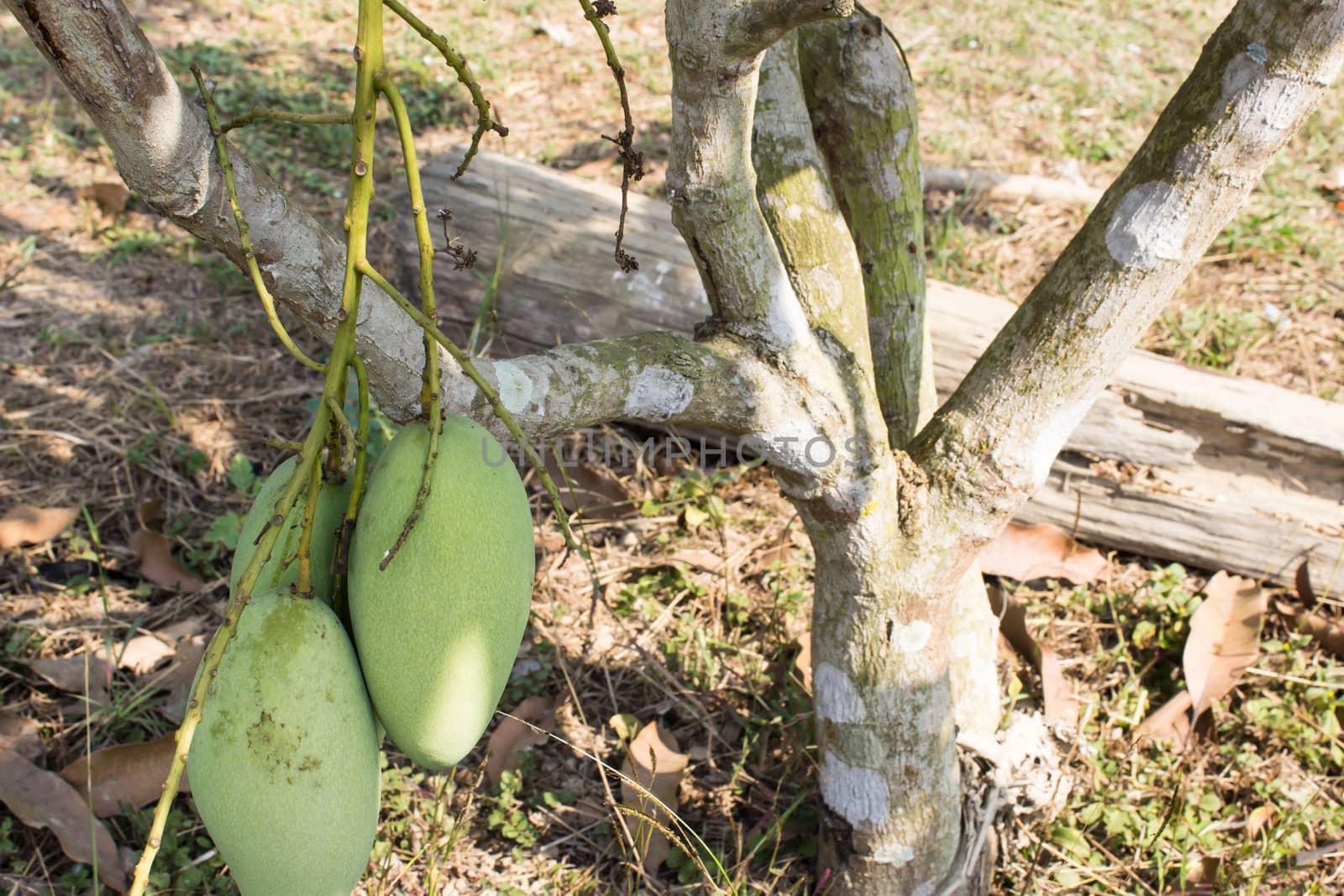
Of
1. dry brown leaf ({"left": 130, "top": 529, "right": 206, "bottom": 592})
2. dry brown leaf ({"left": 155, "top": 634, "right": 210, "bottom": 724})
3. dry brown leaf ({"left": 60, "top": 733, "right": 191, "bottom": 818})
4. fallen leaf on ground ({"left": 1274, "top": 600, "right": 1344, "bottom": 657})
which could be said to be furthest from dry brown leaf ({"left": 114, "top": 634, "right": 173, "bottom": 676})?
fallen leaf on ground ({"left": 1274, "top": 600, "right": 1344, "bottom": 657})

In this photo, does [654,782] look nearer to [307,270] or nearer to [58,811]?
[58,811]

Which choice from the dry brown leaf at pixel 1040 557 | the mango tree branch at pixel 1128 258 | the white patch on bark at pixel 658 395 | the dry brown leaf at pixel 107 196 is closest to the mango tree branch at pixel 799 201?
the mango tree branch at pixel 1128 258

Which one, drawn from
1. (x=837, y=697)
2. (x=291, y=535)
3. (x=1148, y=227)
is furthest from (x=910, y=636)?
(x=291, y=535)

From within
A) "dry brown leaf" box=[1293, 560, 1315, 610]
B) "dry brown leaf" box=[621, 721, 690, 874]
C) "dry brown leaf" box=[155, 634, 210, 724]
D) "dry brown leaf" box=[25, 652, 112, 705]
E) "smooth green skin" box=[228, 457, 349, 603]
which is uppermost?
"smooth green skin" box=[228, 457, 349, 603]

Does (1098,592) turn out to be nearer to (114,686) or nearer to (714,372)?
(714,372)

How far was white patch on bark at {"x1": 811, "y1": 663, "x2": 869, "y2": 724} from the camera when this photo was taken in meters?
1.69

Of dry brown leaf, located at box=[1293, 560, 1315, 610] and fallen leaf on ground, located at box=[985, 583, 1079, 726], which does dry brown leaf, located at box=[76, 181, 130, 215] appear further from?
dry brown leaf, located at box=[1293, 560, 1315, 610]

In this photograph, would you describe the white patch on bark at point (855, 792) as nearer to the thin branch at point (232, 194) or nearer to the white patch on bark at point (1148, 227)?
the white patch on bark at point (1148, 227)

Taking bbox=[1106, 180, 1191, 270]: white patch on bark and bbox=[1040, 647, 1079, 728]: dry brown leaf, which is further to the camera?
bbox=[1040, 647, 1079, 728]: dry brown leaf

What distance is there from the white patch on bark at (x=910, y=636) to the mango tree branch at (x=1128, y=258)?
16cm

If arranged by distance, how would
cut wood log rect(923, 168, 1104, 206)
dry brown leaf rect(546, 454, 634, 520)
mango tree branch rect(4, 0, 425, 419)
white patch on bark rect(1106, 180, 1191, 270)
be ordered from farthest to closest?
cut wood log rect(923, 168, 1104, 206), dry brown leaf rect(546, 454, 634, 520), white patch on bark rect(1106, 180, 1191, 270), mango tree branch rect(4, 0, 425, 419)

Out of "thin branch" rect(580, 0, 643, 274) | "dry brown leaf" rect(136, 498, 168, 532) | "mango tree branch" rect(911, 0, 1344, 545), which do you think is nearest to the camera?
"thin branch" rect(580, 0, 643, 274)

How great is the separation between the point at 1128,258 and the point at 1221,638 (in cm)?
120

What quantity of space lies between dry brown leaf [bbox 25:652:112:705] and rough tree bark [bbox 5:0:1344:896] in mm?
1373
